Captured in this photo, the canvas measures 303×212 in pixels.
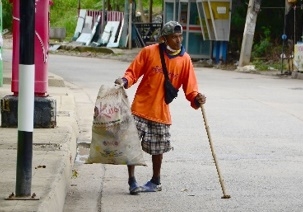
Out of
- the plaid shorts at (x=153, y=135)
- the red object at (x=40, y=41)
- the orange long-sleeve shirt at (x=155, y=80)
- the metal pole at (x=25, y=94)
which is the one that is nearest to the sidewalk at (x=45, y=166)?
the metal pole at (x=25, y=94)

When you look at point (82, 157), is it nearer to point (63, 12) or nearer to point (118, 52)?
point (118, 52)

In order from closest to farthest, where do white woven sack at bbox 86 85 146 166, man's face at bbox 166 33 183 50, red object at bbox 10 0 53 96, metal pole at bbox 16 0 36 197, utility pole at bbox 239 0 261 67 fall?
metal pole at bbox 16 0 36 197, white woven sack at bbox 86 85 146 166, man's face at bbox 166 33 183 50, red object at bbox 10 0 53 96, utility pole at bbox 239 0 261 67

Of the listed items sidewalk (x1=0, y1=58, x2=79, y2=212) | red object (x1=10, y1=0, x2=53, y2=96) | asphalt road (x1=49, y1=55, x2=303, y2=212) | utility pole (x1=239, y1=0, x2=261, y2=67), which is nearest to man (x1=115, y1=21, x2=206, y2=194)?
asphalt road (x1=49, y1=55, x2=303, y2=212)

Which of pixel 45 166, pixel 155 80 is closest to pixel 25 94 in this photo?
pixel 45 166

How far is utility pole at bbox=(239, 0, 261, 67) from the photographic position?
28.6 m

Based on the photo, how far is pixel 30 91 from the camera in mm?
6262

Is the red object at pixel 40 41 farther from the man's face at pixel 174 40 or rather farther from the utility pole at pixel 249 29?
the utility pole at pixel 249 29

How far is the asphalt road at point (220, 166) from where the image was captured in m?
7.81

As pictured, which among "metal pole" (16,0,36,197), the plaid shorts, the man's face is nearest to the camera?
"metal pole" (16,0,36,197)

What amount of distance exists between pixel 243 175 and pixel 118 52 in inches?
1152

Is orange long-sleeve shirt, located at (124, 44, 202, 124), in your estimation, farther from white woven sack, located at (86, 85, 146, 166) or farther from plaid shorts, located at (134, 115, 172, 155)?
white woven sack, located at (86, 85, 146, 166)

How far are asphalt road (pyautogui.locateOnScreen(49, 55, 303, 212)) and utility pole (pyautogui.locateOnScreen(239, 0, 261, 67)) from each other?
418 inches

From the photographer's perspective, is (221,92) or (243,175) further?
(221,92)

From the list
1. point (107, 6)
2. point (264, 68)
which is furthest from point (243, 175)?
point (107, 6)
